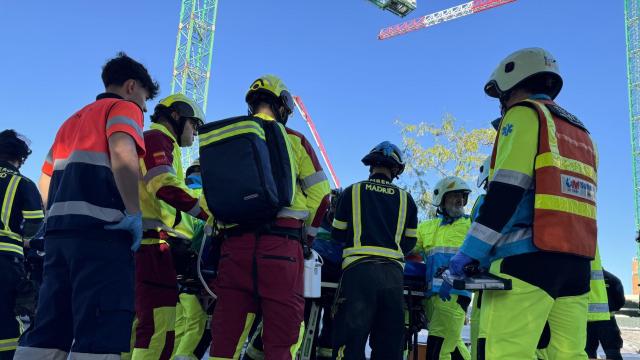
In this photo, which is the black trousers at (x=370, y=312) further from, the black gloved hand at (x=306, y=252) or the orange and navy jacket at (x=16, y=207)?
the orange and navy jacket at (x=16, y=207)

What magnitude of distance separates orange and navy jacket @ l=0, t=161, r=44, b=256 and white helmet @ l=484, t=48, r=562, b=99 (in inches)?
179

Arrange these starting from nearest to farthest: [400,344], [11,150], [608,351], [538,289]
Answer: [538,289] < [400,344] < [11,150] < [608,351]

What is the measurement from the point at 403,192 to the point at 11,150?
4136mm

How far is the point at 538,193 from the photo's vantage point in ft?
8.72

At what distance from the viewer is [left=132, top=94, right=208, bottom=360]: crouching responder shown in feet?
13.2

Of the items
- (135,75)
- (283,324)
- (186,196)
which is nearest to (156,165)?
(186,196)

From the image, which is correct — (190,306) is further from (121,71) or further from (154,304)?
(121,71)

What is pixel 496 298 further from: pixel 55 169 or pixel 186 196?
pixel 55 169

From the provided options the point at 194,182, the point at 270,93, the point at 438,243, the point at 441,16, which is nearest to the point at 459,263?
the point at 270,93

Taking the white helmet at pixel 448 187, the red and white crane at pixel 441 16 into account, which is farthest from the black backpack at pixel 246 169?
the red and white crane at pixel 441 16

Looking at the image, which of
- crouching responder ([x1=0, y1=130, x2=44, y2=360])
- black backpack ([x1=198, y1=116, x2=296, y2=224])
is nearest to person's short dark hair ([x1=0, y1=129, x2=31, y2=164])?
crouching responder ([x1=0, y1=130, x2=44, y2=360])

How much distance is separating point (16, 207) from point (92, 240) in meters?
2.81

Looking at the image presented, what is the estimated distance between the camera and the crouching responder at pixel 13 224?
4605 mm

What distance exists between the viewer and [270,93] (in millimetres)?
3742
